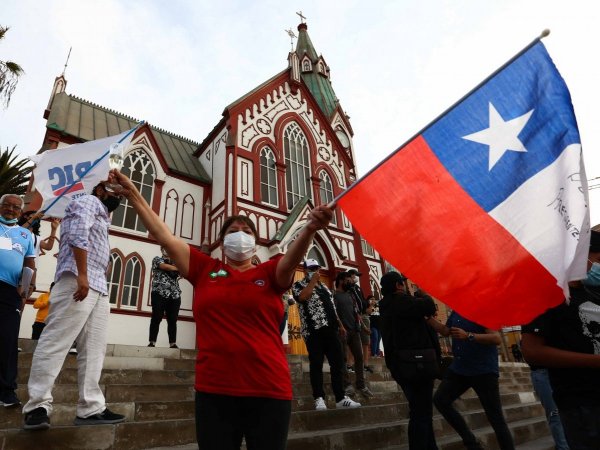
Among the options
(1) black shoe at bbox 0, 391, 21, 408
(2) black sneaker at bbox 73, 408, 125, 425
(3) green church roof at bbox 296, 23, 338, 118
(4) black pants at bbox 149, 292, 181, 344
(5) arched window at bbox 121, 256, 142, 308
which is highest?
(3) green church roof at bbox 296, 23, 338, 118

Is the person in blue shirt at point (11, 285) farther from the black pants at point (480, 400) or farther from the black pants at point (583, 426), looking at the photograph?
the black pants at point (583, 426)

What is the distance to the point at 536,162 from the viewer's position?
2717mm

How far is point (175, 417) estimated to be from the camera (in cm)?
433

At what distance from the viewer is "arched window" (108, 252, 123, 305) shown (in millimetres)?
12258

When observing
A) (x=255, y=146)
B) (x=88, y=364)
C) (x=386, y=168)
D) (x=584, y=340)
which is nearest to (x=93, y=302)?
(x=88, y=364)

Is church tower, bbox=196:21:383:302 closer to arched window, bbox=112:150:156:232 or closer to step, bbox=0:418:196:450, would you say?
arched window, bbox=112:150:156:232

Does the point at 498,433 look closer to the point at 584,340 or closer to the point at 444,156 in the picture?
the point at 584,340

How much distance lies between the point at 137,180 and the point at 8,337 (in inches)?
460

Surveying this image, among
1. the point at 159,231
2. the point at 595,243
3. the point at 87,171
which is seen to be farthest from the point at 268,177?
the point at 595,243

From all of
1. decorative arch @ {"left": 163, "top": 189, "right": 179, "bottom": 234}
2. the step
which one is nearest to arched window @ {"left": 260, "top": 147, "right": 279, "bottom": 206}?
decorative arch @ {"left": 163, "top": 189, "right": 179, "bottom": 234}

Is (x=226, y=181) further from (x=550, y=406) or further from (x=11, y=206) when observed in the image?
(x=550, y=406)

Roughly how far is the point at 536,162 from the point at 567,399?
1.50 meters

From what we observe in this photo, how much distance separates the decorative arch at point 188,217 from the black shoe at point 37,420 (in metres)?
12.1

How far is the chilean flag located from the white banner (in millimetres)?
3008
